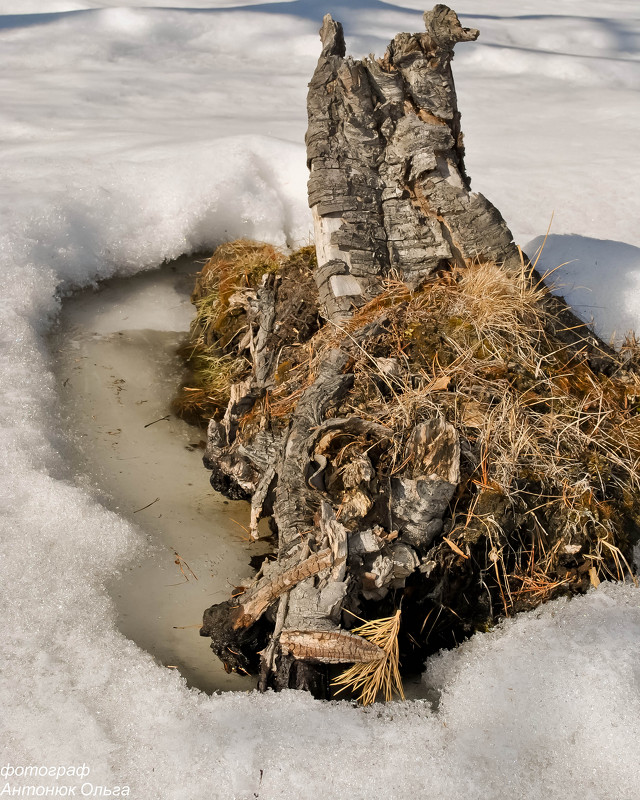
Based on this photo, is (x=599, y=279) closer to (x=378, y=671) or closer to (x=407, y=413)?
(x=407, y=413)

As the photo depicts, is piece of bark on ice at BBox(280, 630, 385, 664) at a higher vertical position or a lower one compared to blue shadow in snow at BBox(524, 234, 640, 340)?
lower

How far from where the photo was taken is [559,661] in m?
2.10

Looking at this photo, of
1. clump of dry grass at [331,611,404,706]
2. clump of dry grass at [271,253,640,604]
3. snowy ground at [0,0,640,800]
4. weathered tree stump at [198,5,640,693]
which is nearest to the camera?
snowy ground at [0,0,640,800]

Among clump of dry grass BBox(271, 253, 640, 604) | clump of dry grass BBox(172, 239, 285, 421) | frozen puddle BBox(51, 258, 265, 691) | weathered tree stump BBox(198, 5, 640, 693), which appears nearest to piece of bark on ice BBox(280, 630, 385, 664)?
weathered tree stump BBox(198, 5, 640, 693)

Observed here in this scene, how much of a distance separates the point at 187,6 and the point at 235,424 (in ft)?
24.9

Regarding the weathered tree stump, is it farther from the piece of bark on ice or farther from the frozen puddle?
the frozen puddle

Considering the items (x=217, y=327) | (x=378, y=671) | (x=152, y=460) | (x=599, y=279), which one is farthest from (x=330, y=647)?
(x=599, y=279)

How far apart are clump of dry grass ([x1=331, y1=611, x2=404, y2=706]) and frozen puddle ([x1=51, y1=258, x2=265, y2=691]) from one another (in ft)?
1.15

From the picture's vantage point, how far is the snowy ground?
1.89m

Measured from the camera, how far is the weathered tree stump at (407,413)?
223 cm

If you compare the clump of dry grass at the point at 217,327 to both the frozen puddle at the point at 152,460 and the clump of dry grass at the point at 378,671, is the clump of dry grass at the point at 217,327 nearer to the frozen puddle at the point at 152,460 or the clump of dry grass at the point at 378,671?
the frozen puddle at the point at 152,460

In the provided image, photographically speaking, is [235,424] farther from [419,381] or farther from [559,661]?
[559,661]

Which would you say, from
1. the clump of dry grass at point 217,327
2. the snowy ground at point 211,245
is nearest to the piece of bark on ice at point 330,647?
the snowy ground at point 211,245

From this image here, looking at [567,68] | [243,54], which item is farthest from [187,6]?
[567,68]
